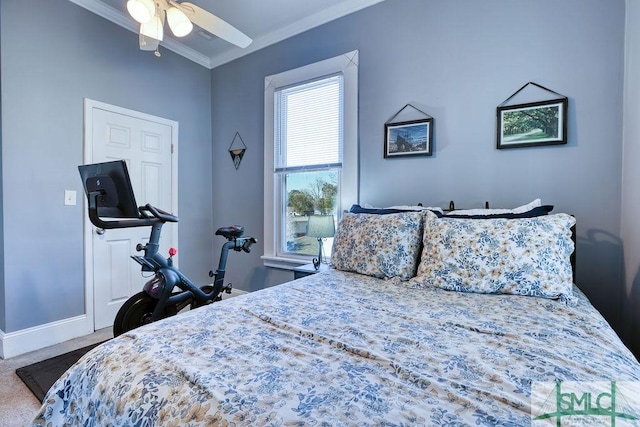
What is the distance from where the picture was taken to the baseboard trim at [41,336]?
2.28m

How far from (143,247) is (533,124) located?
2.75 meters

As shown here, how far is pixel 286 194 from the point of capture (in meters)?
3.18

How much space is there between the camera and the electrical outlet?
2555 millimetres

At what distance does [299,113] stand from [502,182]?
187cm

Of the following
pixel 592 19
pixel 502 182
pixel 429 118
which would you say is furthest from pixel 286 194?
pixel 592 19

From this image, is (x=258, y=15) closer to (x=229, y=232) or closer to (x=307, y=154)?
(x=307, y=154)

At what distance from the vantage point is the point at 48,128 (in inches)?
96.7

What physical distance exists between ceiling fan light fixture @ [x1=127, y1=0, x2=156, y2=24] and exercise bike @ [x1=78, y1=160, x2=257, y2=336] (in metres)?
0.84

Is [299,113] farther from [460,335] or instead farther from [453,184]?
[460,335]

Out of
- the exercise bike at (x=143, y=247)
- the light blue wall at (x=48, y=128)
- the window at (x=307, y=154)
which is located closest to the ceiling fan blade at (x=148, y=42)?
the exercise bike at (x=143, y=247)

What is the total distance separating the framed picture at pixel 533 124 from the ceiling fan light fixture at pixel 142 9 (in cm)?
224

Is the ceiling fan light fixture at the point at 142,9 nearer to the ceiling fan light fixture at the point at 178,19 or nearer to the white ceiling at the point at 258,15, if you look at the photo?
the ceiling fan light fixture at the point at 178,19

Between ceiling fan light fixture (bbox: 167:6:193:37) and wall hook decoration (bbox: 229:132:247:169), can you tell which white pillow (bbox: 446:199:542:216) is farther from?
wall hook decoration (bbox: 229:132:247:169)

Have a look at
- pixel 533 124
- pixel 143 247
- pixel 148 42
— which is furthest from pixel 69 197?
pixel 533 124
